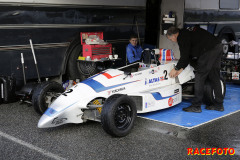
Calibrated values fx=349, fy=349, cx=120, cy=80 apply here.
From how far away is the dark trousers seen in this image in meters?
6.49

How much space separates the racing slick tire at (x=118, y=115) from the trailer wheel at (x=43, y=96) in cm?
153

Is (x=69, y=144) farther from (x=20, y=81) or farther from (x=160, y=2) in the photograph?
(x=160, y=2)

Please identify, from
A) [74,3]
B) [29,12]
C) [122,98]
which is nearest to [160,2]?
[74,3]

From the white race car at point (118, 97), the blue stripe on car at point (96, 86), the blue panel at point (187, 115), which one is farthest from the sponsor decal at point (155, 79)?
the blue stripe on car at point (96, 86)

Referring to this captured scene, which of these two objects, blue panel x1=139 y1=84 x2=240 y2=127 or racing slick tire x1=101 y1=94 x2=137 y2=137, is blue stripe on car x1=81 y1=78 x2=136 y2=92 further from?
blue panel x1=139 y1=84 x2=240 y2=127

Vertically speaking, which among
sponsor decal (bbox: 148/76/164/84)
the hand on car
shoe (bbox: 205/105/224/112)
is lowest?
shoe (bbox: 205/105/224/112)

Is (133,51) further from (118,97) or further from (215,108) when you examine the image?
(118,97)

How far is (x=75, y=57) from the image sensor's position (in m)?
8.17

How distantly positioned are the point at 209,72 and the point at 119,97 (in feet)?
7.65

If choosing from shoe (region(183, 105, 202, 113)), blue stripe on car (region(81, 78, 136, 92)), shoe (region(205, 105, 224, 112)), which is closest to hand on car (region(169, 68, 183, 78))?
shoe (region(183, 105, 202, 113))

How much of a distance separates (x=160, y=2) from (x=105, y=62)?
10.1 feet

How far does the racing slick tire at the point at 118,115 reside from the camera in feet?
16.2

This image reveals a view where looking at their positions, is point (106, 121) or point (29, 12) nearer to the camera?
point (106, 121)

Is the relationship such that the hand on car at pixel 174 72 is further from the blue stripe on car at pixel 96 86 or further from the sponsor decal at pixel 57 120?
the sponsor decal at pixel 57 120
